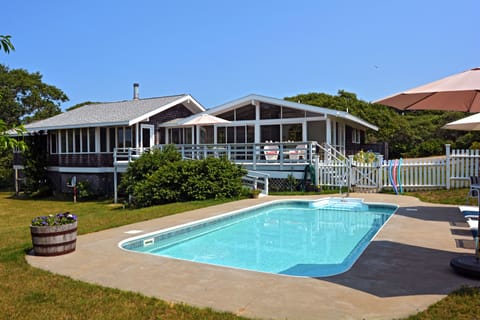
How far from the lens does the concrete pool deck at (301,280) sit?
163 inches

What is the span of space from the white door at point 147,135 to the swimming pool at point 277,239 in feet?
36.9

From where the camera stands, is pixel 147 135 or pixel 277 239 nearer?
pixel 277 239

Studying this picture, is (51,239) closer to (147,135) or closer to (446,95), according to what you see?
(446,95)

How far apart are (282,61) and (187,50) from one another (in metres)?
6.98

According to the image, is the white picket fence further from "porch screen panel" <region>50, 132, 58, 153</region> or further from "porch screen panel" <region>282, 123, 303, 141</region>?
"porch screen panel" <region>50, 132, 58, 153</region>

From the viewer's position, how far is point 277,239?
29.4 feet

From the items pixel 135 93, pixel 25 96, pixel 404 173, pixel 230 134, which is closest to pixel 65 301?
pixel 404 173

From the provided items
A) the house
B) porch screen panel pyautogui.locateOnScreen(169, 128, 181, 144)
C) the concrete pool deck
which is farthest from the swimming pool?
porch screen panel pyautogui.locateOnScreen(169, 128, 181, 144)

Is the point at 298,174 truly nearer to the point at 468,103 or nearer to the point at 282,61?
the point at 468,103

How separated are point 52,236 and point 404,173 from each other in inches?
520

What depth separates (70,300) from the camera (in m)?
4.45

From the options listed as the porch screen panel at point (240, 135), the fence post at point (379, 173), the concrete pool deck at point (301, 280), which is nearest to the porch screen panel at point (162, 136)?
the porch screen panel at point (240, 135)

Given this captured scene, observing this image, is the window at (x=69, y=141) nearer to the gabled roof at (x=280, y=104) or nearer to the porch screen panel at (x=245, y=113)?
the gabled roof at (x=280, y=104)

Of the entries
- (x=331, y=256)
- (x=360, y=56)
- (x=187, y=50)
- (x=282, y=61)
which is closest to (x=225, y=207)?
(x=331, y=256)
